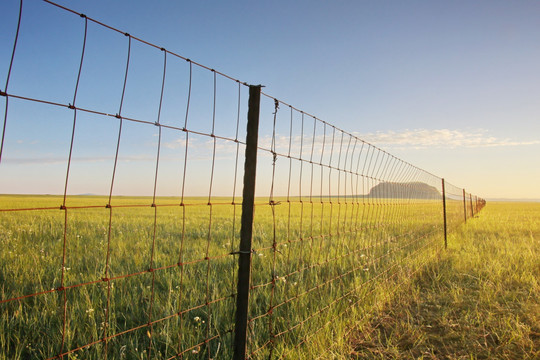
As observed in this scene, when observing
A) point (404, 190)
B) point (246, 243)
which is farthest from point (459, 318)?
point (404, 190)

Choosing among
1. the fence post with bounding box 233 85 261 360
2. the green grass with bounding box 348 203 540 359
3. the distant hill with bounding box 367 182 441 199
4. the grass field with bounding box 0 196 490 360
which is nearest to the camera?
the fence post with bounding box 233 85 261 360

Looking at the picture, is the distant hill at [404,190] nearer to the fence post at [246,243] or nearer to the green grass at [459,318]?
the green grass at [459,318]

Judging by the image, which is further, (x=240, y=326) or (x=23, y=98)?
(x=240, y=326)

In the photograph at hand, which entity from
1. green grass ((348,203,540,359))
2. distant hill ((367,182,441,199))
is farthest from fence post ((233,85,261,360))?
distant hill ((367,182,441,199))

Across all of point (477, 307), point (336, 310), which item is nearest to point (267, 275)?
point (336, 310)

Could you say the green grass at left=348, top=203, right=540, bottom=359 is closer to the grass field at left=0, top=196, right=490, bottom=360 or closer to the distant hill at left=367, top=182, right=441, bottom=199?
the grass field at left=0, top=196, right=490, bottom=360

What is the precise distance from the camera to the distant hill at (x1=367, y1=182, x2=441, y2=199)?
6.05m

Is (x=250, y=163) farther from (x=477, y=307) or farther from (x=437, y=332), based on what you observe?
(x=477, y=307)

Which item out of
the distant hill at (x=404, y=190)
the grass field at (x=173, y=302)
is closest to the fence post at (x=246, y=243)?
the grass field at (x=173, y=302)

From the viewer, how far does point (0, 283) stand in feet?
13.4

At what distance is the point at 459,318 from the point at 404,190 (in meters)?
4.15

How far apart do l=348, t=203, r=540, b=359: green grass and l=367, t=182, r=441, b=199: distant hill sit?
1.39 m

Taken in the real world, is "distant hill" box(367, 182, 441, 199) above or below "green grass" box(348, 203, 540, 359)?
above

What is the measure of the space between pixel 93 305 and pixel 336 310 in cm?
222
